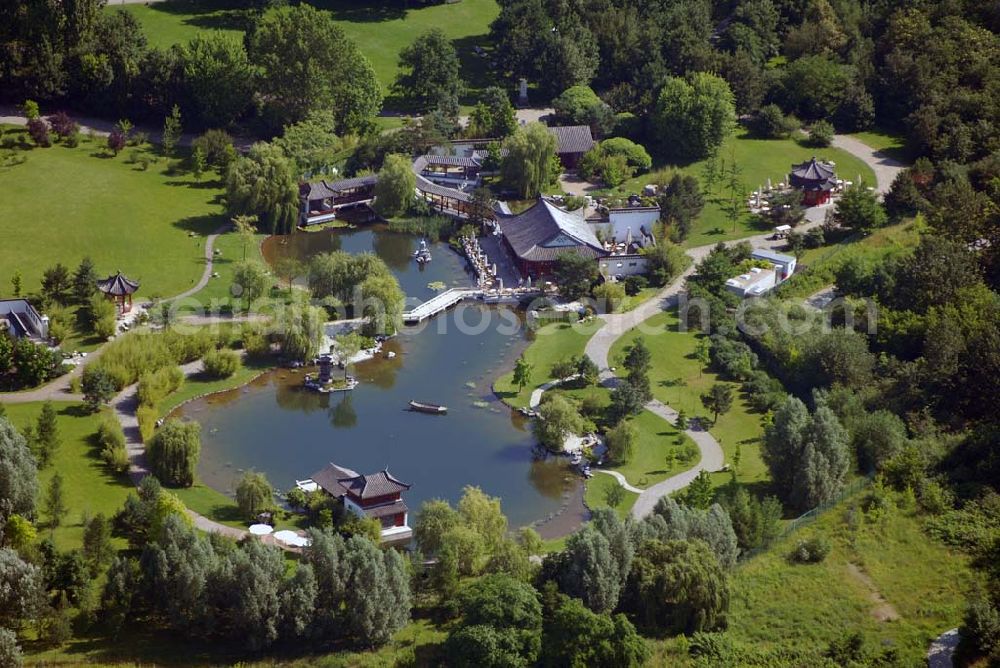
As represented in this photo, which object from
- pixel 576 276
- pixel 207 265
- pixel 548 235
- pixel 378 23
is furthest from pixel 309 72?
pixel 576 276

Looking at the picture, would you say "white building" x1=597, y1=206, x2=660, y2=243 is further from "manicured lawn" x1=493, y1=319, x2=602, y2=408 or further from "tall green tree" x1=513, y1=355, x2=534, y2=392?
"tall green tree" x1=513, y1=355, x2=534, y2=392

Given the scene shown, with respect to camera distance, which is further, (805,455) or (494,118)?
(494,118)

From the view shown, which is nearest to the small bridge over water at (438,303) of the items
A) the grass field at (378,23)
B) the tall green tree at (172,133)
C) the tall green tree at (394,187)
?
the tall green tree at (394,187)

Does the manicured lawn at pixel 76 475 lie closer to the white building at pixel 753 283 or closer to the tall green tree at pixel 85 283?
the tall green tree at pixel 85 283

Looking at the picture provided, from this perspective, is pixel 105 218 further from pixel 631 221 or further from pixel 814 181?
pixel 814 181

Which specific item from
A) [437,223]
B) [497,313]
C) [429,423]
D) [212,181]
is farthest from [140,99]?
[429,423]

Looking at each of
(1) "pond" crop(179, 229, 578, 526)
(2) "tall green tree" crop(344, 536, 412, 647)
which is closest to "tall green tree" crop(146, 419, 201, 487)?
(1) "pond" crop(179, 229, 578, 526)

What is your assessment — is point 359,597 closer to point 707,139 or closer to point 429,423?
point 429,423
